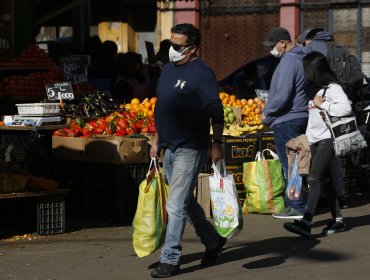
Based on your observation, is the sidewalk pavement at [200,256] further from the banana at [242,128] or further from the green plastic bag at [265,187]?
the banana at [242,128]

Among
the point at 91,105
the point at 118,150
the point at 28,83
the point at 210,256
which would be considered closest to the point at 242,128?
Answer: the point at 91,105

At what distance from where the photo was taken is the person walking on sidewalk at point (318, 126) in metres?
A: 8.84

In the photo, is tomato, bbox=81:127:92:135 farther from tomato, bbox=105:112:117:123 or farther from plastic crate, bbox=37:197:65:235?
plastic crate, bbox=37:197:65:235

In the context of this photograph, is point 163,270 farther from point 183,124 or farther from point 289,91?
point 289,91

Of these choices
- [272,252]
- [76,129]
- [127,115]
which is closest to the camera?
[272,252]

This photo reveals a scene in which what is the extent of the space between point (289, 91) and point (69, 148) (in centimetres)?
246

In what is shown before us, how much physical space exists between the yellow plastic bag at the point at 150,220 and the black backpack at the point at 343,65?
4.00m

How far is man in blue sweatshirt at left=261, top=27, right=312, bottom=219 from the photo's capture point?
9.56 metres

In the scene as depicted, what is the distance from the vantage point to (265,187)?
34.5 ft

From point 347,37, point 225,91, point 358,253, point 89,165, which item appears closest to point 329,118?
point 358,253

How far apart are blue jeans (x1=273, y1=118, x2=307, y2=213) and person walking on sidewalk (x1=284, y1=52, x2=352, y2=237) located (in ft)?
2.03

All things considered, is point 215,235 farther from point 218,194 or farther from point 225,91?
point 225,91

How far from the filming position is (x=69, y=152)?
409 inches

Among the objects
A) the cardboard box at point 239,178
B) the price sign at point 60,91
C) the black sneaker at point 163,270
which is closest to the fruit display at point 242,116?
the cardboard box at point 239,178
